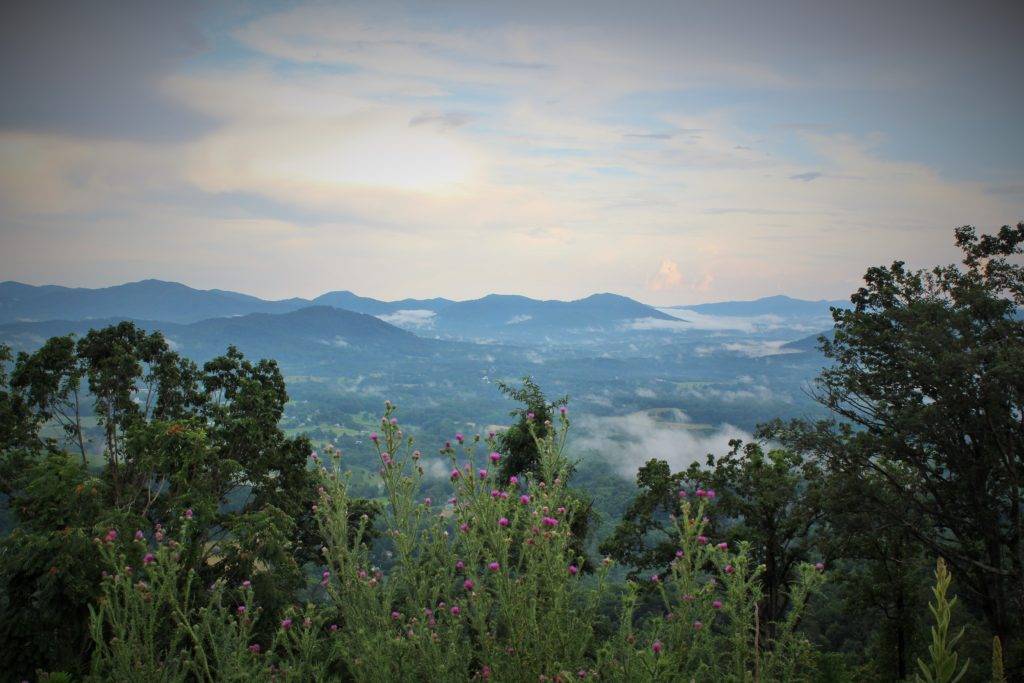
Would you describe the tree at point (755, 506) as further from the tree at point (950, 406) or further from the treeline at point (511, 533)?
the tree at point (950, 406)

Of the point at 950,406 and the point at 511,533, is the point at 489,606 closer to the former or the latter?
the point at 511,533

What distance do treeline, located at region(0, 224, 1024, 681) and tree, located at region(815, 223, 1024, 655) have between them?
0.07 meters

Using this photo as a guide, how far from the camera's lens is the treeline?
3.97 meters

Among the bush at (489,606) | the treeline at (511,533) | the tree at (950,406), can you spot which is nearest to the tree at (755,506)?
the treeline at (511,533)

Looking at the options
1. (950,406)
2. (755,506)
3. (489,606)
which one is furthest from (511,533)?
(755,506)

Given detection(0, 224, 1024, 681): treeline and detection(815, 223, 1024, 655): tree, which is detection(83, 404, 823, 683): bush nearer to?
detection(0, 224, 1024, 681): treeline

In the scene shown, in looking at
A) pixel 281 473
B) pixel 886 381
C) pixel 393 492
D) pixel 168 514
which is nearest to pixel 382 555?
pixel 281 473

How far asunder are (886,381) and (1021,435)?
8.88ft

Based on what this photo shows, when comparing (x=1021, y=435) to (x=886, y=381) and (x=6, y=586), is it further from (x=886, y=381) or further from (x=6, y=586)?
(x=6, y=586)

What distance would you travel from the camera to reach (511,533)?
4191mm

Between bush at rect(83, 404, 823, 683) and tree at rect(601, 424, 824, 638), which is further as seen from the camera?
tree at rect(601, 424, 824, 638)

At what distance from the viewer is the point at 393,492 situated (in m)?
4.49

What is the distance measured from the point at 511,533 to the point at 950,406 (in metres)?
12.7

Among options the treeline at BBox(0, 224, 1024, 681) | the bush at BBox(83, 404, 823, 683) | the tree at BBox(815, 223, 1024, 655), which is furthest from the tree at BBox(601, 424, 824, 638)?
the bush at BBox(83, 404, 823, 683)
